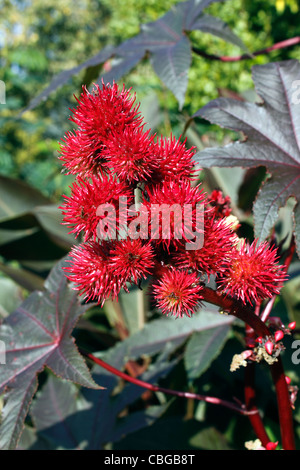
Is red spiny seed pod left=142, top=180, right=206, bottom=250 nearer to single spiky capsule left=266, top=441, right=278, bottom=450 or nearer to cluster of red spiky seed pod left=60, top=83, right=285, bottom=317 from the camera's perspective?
cluster of red spiky seed pod left=60, top=83, right=285, bottom=317

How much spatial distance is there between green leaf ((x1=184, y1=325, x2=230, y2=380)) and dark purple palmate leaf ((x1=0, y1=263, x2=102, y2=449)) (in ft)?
1.07

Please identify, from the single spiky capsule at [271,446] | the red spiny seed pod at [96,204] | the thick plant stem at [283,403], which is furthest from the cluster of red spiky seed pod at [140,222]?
the single spiky capsule at [271,446]

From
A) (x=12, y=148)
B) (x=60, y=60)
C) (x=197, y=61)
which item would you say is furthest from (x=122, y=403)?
(x=60, y=60)

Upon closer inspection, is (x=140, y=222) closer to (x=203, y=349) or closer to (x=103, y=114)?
(x=103, y=114)

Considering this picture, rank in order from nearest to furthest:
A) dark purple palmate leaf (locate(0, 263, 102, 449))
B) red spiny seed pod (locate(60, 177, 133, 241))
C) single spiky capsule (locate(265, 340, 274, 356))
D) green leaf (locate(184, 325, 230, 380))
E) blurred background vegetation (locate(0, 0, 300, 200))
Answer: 1. red spiny seed pod (locate(60, 177, 133, 241))
2. single spiky capsule (locate(265, 340, 274, 356))
3. dark purple palmate leaf (locate(0, 263, 102, 449))
4. green leaf (locate(184, 325, 230, 380))
5. blurred background vegetation (locate(0, 0, 300, 200))

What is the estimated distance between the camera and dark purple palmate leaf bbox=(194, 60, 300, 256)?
28.8 inches

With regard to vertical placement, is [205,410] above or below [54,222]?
below

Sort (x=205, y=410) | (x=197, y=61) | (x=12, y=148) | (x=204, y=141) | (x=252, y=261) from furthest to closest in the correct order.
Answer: (x=12, y=148)
(x=197, y=61)
(x=204, y=141)
(x=205, y=410)
(x=252, y=261)

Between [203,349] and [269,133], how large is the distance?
1.65ft

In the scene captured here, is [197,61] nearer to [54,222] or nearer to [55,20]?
[54,222]

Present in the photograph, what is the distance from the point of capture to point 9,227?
1569mm

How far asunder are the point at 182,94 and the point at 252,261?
50 cm

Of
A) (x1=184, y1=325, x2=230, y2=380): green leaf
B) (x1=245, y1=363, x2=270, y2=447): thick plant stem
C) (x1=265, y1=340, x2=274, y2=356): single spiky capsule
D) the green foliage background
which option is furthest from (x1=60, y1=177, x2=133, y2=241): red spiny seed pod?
(x1=184, y1=325, x2=230, y2=380): green leaf

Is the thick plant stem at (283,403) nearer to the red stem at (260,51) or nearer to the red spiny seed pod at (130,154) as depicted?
→ the red spiny seed pod at (130,154)
